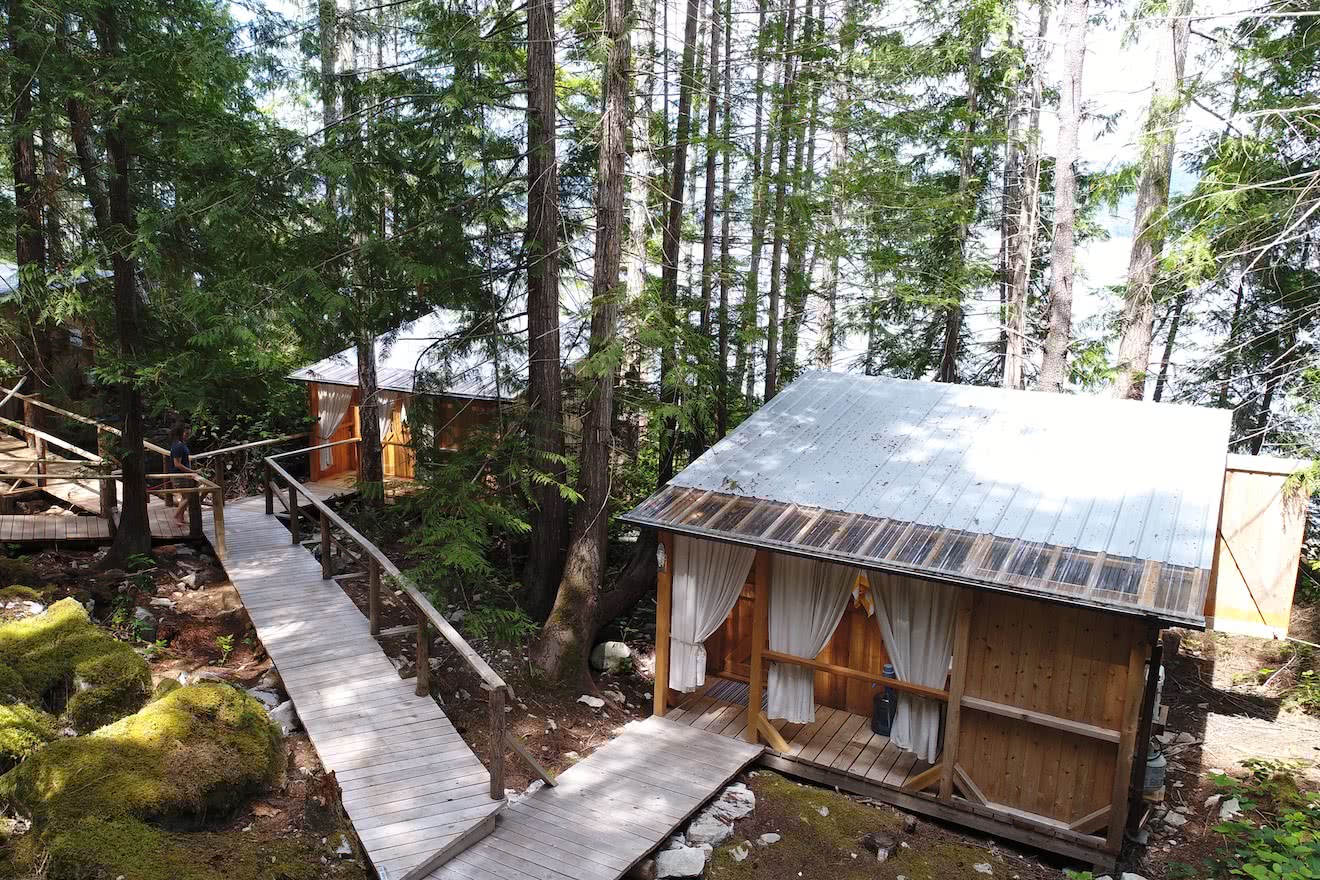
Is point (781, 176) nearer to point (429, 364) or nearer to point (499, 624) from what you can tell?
point (429, 364)

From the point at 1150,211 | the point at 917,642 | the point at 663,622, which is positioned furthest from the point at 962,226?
the point at 663,622

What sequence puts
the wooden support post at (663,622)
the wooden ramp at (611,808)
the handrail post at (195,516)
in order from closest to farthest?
the wooden ramp at (611,808)
the wooden support post at (663,622)
the handrail post at (195,516)

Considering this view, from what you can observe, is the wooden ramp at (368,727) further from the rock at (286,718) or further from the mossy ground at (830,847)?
the mossy ground at (830,847)

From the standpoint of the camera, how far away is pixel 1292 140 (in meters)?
12.8

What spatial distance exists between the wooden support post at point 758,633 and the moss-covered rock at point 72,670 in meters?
5.57

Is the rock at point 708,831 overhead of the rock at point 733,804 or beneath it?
overhead

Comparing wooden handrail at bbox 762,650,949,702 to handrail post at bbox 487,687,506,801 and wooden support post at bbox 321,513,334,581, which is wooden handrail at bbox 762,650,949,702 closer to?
handrail post at bbox 487,687,506,801

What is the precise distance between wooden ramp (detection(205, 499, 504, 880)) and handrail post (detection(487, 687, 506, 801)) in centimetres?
11

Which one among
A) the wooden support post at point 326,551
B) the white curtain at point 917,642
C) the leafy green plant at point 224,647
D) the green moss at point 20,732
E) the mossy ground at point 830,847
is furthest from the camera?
the wooden support post at point 326,551

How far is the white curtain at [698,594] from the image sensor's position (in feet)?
27.0

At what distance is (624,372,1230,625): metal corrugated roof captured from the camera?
6.55 metres

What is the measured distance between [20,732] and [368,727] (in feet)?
8.43

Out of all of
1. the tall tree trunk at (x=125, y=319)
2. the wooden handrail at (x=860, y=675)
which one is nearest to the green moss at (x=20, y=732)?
the tall tree trunk at (x=125, y=319)

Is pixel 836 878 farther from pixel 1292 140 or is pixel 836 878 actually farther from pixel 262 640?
pixel 1292 140
